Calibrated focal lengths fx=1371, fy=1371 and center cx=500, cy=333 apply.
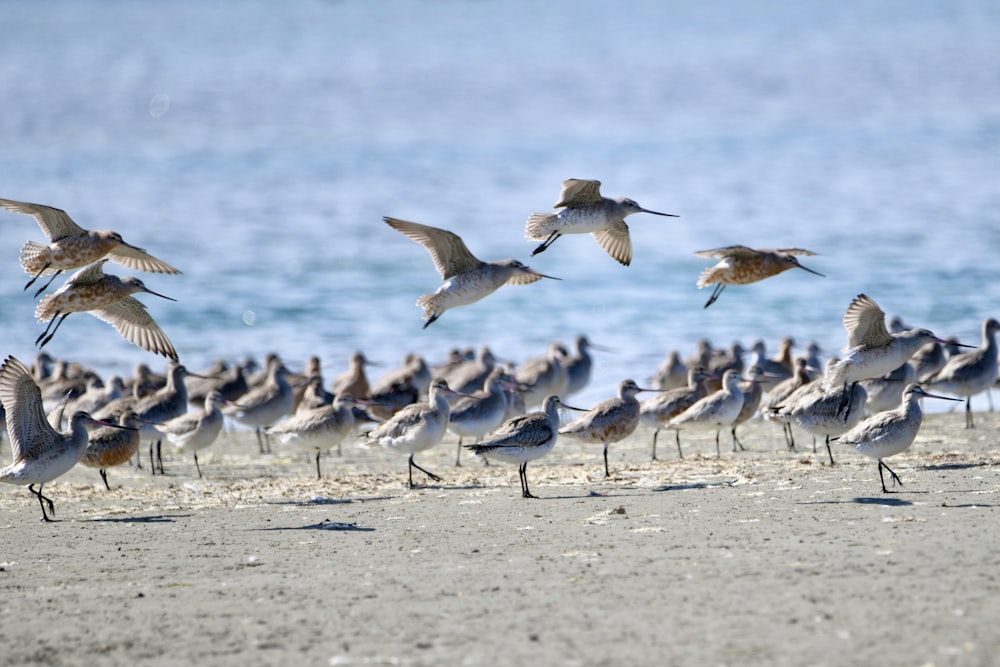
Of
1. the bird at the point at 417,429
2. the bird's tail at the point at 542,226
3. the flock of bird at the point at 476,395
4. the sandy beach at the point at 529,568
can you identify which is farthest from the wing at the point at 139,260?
the bird's tail at the point at 542,226

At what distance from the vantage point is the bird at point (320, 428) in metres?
12.5

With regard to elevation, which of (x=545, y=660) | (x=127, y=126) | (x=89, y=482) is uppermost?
(x=127, y=126)

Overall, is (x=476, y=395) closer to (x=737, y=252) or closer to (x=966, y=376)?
(x=737, y=252)

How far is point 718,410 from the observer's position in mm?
12508

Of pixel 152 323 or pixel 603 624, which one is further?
pixel 152 323

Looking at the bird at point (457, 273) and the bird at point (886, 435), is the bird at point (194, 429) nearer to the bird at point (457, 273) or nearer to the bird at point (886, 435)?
the bird at point (457, 273)

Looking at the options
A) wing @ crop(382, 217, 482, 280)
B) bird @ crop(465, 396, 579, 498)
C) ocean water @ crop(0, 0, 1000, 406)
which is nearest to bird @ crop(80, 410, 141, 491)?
wing @ crop(382, 217, 482, 280)

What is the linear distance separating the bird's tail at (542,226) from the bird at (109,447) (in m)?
3.88

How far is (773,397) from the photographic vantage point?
524 inches

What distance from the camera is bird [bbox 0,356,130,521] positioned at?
10.1 metres

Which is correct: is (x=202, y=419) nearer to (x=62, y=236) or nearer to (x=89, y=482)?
(x=89, y=482)

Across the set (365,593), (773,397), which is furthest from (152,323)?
(773,397)

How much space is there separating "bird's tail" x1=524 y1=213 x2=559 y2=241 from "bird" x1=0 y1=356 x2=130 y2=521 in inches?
152

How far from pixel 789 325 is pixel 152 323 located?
13.3 meters
